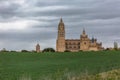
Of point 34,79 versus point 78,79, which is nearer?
point 78,79

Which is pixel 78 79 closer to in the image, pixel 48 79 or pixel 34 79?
pixel 48 79

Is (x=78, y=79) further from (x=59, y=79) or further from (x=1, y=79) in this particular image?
(x=1, y=79)

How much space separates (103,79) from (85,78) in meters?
1.59

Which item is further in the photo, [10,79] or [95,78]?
[10,79]

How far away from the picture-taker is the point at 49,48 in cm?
17762

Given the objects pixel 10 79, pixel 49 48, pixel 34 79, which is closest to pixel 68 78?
pixel 34 79

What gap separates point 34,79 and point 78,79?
4.92 meters

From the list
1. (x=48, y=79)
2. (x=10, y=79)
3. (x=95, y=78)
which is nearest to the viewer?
(x=48, y=79)

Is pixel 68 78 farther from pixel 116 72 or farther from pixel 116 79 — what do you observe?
pixel 116 72

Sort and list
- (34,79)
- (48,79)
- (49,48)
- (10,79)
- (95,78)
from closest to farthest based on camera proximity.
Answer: (48,79)
(95,78)
(34,79)
(10,79)
(49,48)

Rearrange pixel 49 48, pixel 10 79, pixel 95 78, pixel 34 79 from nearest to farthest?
pixel 95 78 < pixel 34 79 < pixel 10 79 < pixel 49 48

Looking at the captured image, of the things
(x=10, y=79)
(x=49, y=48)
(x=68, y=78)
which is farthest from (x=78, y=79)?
(x=49, y=48)

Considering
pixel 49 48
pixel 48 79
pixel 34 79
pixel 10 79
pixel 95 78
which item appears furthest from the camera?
pixel 49 48

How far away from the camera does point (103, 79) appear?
1008 inches
